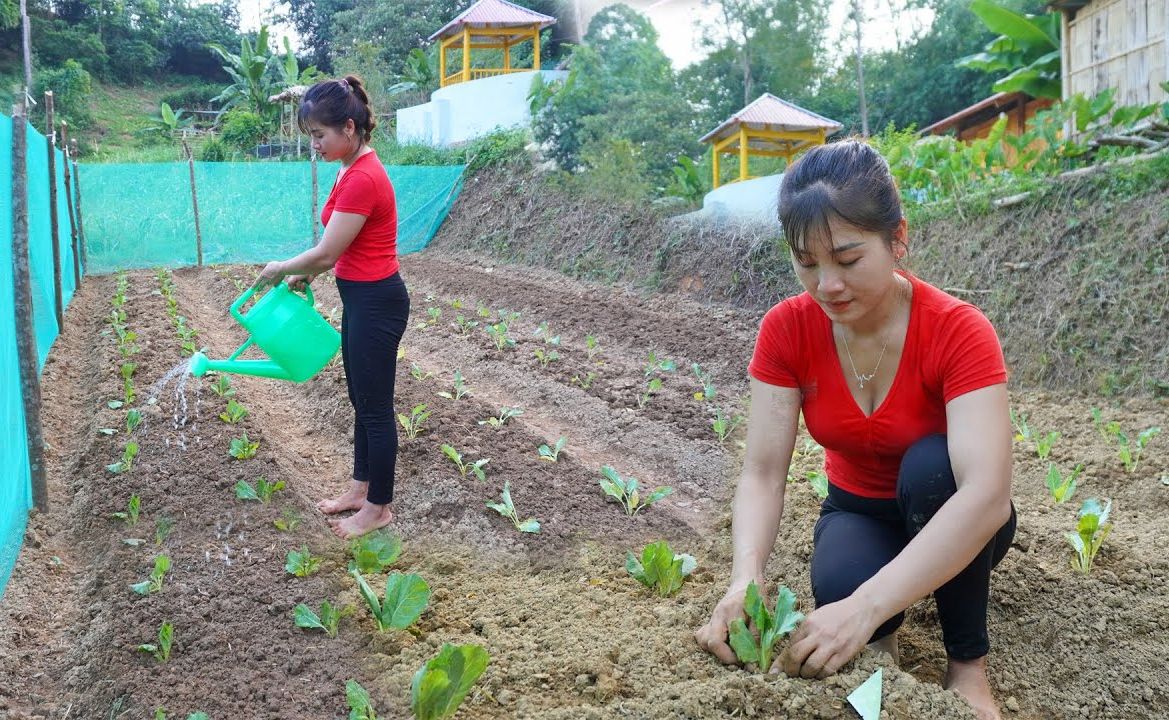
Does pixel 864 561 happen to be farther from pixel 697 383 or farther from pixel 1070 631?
pixel 697 383

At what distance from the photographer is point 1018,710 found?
6.50ft

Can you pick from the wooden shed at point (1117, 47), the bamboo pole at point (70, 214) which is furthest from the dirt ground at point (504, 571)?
the wooden shed at point (1117, 47)

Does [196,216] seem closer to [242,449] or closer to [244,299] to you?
[242,449]

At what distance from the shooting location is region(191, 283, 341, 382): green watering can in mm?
3021

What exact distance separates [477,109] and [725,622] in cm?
1550

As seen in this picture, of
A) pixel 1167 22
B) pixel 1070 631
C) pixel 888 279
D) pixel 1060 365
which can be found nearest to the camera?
pixel 888 279

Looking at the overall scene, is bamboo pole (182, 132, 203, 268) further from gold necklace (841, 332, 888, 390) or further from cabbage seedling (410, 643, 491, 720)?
gold necklace (841, 332, 888, 390)

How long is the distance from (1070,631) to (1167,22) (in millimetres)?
7938

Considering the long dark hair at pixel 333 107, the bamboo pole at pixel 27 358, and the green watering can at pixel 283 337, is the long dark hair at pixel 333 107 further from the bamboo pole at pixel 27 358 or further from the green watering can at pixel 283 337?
the bamboo pole at pixel 27 358

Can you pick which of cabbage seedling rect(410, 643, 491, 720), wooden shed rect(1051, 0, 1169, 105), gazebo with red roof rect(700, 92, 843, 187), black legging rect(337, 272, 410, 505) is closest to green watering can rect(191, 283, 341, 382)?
black legging rect(337, 272, 410, 505)

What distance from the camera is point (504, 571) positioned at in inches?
117

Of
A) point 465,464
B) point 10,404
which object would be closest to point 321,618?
point 465,464

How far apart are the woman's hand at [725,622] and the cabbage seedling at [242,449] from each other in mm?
2644

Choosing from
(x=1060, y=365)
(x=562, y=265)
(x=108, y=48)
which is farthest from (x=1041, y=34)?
(x=108, y=48)
